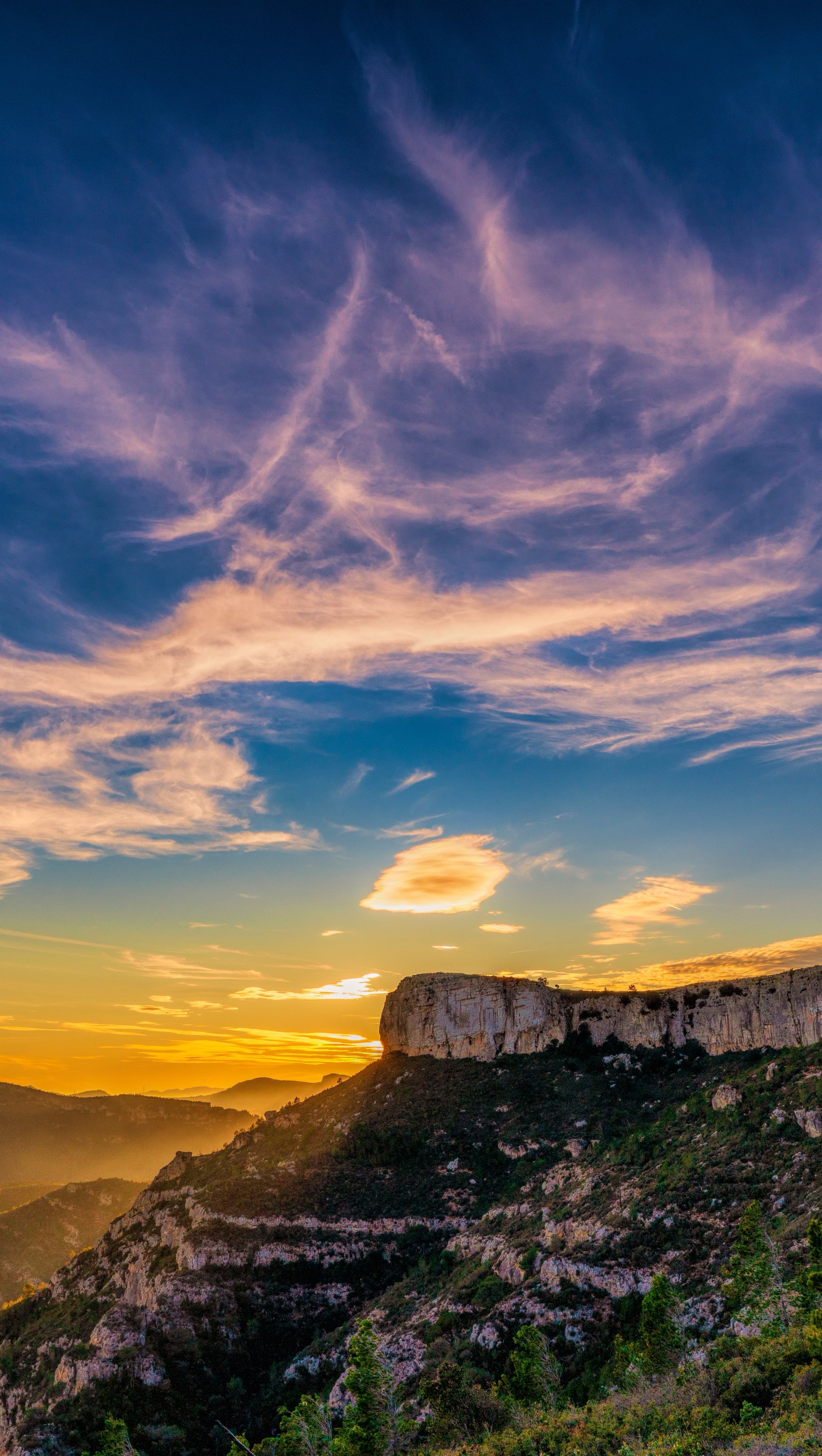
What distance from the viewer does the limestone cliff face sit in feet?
309

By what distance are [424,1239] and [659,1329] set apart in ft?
142

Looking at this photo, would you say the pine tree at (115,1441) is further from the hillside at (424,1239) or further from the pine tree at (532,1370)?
the pine tree at (532,1370)

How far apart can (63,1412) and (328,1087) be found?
63.0 m

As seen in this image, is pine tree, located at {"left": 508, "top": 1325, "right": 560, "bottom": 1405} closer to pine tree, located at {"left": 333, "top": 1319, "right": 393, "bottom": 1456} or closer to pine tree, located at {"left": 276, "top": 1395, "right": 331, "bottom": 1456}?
pine tree, located at {"left": 333, "top": 1319, "right": 393, "bottom": 1456}

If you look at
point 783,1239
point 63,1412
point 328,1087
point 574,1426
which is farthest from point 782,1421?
point 328,1087

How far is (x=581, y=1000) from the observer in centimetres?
12656

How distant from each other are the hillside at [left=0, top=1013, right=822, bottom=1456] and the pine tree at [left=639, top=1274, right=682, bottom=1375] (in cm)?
186

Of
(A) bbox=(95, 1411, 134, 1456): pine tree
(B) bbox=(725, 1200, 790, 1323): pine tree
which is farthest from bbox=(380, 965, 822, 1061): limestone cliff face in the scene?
(A) bbox=(95, 1411, 134, 1456): pine tree

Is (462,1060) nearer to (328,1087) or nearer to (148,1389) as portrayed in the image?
(328,1087)

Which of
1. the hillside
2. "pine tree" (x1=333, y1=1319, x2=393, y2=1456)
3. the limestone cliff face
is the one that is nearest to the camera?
"pine tree" (x1=333, y1=1319, x2=393, y2=1456)

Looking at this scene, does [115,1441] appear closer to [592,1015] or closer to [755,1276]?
[755,1276]

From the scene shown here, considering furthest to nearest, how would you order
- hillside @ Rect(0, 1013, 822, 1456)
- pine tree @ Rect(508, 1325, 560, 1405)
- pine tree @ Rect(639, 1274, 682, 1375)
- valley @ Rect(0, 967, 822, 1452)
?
hillside @ Rect(0, 1013, 822, 1456) < valley @ Rect(0, 967, 822, 1452) < pine tree @ Rect(508, 1325, 560, 1405) < pine tree @ Rect(639, 1274, 682, 1375)

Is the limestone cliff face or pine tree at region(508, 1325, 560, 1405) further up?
the limestone cliff face

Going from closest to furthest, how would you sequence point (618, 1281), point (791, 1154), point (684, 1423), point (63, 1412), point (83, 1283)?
point (684, 1423) < point (618, 1281) < point (791, 1154) < point (63, 1412) < point (83, 1283)
